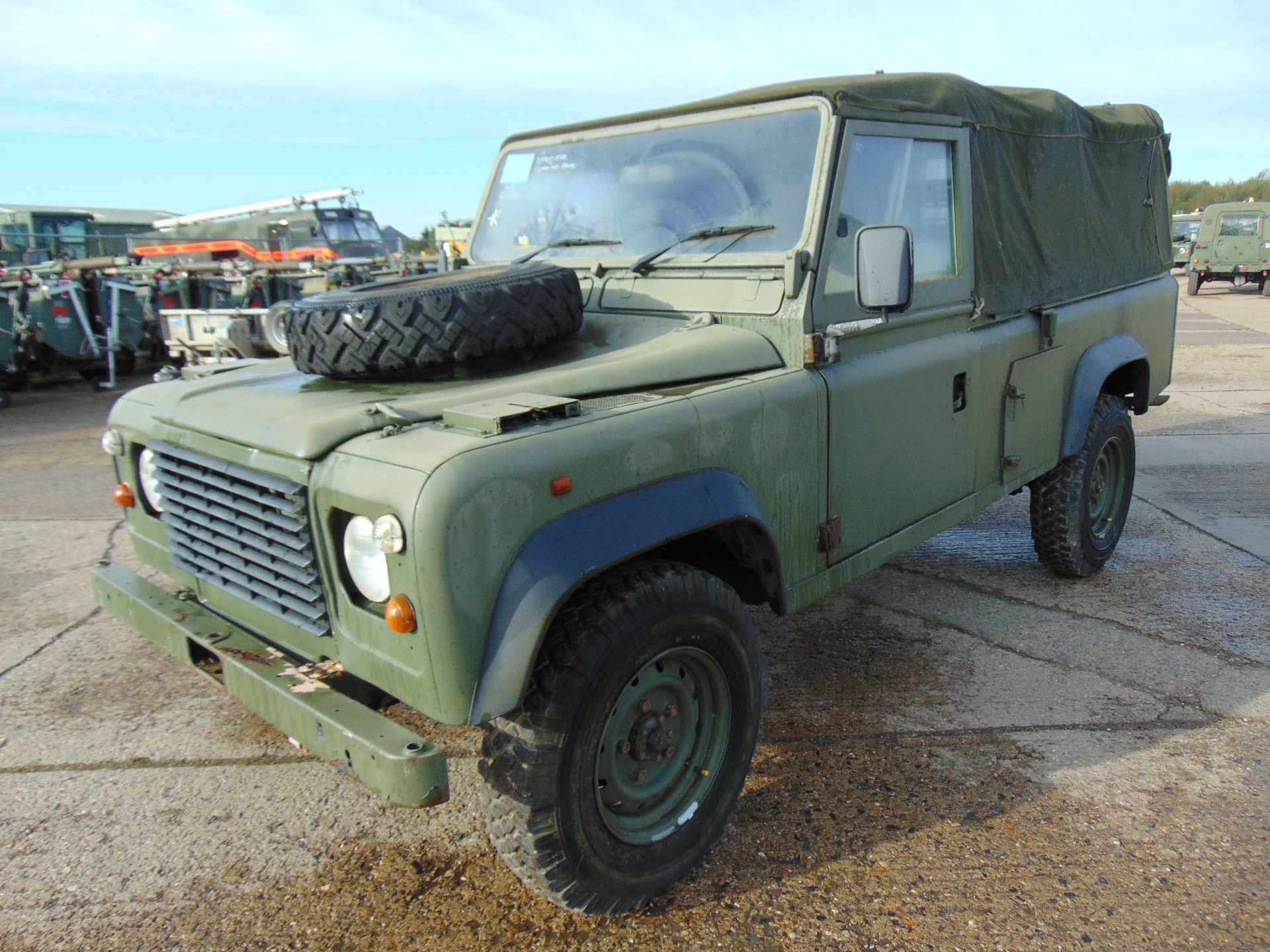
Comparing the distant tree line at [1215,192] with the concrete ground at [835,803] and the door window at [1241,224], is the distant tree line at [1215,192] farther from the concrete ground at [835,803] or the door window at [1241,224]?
the concrete ground at [835,803]

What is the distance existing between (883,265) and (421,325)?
1.39 metres

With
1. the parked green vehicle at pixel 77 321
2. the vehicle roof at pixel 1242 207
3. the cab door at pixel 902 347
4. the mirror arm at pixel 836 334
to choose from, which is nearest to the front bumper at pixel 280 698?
the cab door at pixel 902 347

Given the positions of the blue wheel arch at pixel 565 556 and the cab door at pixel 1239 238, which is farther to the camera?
the cab door at pixel 1239 238

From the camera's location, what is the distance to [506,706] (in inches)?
81.4

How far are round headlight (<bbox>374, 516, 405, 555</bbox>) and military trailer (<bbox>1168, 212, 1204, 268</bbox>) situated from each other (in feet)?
96.3

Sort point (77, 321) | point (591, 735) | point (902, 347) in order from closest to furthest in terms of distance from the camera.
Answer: point (591, 735)
point (902, 347)
point (77, 321)

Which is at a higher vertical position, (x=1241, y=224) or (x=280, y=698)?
(x=1241, y=224)

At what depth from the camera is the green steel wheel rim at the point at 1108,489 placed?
195 inches

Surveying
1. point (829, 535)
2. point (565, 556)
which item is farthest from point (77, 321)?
point (565, 556)

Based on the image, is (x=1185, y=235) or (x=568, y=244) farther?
(x=1185, y=235)

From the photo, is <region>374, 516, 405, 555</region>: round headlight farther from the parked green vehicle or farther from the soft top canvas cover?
the parked green vehicle

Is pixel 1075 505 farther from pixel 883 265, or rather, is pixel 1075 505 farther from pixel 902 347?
pixel 883 265

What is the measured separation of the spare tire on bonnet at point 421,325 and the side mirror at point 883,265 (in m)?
0.94

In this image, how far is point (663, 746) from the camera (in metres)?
2.53
